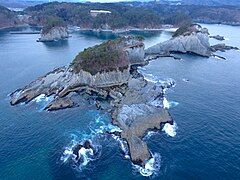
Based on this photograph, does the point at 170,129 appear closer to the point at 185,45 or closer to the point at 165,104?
the point at 165,104

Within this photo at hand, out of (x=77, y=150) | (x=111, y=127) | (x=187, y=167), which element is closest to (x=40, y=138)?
(x=77, y=150)

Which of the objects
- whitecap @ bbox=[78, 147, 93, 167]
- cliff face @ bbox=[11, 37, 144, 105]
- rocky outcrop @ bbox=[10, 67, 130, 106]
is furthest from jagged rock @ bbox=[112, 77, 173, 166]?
cliff face @ bbox=[11, 37, 144, 105]

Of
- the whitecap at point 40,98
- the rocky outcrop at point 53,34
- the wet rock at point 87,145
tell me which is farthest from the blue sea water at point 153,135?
the rocky outcrop at point 53,34

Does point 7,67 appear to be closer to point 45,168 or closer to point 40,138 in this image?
point 40,138

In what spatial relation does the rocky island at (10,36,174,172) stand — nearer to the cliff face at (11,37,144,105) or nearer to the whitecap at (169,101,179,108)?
the cliff face at (11,37,144,105)

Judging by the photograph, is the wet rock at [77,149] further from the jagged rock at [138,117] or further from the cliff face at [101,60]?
the cliff face at [101,60]
